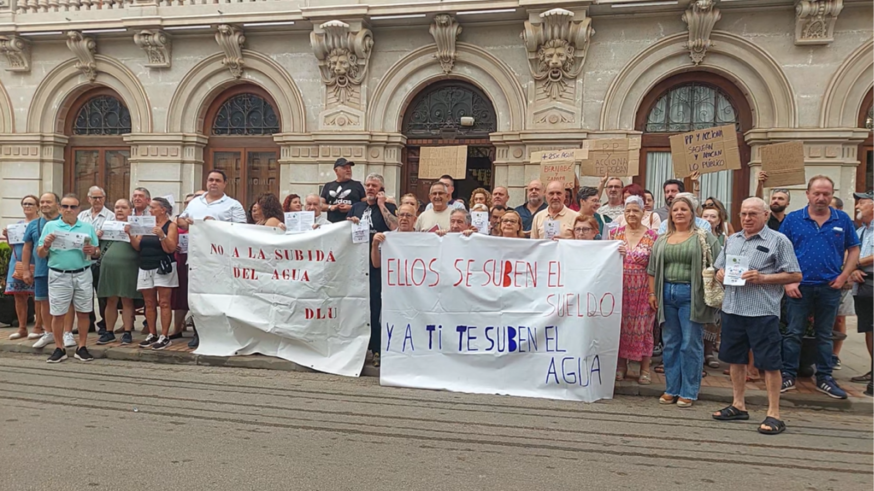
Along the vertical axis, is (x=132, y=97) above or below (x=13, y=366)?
above

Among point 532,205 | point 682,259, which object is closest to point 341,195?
point 532,205

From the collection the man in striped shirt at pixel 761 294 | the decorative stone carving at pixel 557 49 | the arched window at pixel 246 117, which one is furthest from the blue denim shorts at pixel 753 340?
the arched window at pixel 246 117

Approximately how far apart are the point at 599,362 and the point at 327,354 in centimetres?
299

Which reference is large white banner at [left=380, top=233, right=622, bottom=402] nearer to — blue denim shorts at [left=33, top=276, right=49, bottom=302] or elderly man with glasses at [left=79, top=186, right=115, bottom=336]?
elderly man with glasses at [left=79, top=186, right=115, bottom=336]

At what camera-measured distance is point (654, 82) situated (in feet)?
36.7

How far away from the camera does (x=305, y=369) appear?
6.99 metres

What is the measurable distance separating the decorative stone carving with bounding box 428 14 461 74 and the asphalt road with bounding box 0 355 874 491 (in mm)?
7419

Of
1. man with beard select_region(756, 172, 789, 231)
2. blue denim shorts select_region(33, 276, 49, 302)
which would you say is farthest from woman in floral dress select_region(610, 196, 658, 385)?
blue denim shorts select_region(33, 276, 49, 302)

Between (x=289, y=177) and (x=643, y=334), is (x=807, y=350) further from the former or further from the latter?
(x=289, y=177)

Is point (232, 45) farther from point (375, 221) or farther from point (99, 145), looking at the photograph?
point (375, 221)

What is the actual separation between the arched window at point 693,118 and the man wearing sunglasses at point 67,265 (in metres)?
9.19

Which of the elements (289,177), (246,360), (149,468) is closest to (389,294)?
(246,360)

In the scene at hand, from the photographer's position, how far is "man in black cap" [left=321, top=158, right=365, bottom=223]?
26.0 feet

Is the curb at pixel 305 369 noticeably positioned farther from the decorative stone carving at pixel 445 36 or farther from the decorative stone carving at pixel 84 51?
the decorative stone carving at pixel 84 51
